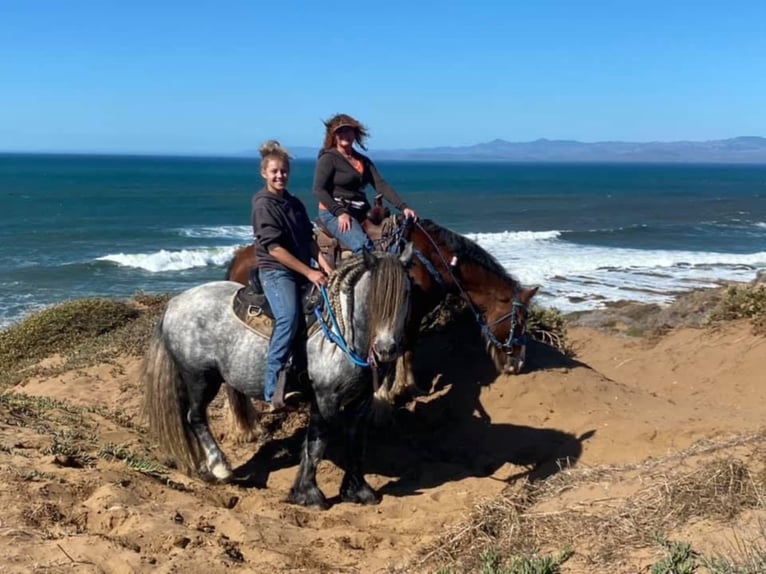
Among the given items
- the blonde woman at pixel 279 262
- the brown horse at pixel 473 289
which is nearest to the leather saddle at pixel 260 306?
the blonde woman at pixel 279 262

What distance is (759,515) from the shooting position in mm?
4559

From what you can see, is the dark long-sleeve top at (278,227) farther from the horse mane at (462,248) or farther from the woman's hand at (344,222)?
the horse mane at (462,248)

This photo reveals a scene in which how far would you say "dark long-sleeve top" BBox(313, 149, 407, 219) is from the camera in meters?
8.12

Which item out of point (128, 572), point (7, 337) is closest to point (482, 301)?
point (128, 572)

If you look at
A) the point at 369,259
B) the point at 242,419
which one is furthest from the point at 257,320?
the point at 242,419

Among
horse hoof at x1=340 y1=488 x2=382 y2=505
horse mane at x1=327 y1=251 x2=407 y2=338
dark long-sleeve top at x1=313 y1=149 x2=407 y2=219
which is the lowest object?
horse hoof at x1=340 y1=488 x2=382 y2=505

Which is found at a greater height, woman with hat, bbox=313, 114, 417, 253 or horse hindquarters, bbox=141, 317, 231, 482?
woman with hat, bbox=313, 114, 417, 253

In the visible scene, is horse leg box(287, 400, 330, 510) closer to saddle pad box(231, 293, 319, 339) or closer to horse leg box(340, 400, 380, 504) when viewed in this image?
horse leg box(340, 400, 380, 504)

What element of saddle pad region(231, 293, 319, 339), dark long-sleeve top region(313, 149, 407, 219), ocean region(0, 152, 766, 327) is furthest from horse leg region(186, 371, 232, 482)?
ocean region(0, 152, 766, 327)

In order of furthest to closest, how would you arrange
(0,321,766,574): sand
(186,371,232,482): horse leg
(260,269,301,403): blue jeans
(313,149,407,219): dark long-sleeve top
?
1. (313,149,407,219): dark long-sleeve top
2. (186,371,232,482): horse leg
3. (260,269,301,403): blue jeans
4. (0,321,766,574): sand

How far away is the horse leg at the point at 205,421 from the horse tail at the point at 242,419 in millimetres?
773

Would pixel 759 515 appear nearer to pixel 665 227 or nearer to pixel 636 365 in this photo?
pixel 636 365

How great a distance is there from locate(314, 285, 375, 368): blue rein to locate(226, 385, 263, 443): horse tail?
2.06m

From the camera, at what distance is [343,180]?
8281 millimetres
